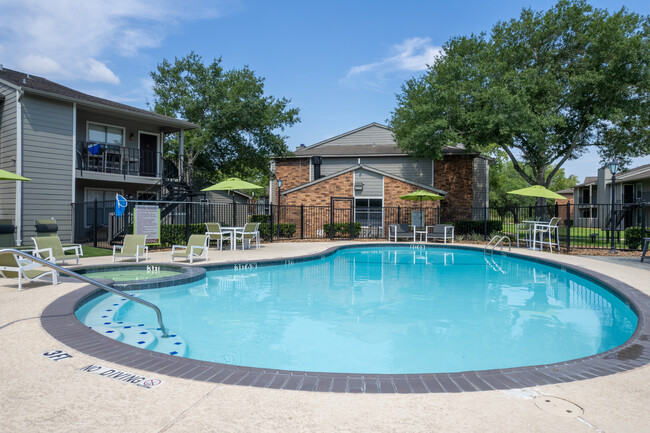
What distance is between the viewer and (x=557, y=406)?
2.55 m

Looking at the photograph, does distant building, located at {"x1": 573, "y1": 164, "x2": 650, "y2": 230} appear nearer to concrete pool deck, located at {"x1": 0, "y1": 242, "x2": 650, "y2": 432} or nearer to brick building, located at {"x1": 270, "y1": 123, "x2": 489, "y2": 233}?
brick building, located at {"x1": 270, "y1": 123, "x2": 489, "y2": 233}

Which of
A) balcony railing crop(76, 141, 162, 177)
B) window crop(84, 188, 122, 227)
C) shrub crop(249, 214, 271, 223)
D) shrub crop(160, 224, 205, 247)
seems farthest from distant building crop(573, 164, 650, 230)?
window crop(84, 188, 122, 227)

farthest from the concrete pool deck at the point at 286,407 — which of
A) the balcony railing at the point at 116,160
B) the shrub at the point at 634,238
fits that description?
the shrub at the point at 634,238

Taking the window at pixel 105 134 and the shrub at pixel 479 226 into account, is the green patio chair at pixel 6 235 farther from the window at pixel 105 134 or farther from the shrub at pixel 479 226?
the shrub at pixel 479 226

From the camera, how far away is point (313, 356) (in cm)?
463

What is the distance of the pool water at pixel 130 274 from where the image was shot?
855 cm

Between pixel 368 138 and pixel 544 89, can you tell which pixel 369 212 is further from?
pixel 544 89

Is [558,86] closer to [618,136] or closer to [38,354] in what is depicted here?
[618,136]

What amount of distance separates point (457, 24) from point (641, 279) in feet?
57.2

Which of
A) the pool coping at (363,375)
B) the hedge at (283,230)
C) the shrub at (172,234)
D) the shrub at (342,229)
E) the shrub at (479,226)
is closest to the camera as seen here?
the pool coping at (363,375)

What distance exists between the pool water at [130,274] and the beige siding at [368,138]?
20.9 metres

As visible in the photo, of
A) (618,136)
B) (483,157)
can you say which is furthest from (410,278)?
(618,136)

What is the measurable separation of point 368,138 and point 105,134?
1737 cm

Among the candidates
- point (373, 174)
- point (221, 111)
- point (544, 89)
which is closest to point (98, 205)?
point (221, 111)
